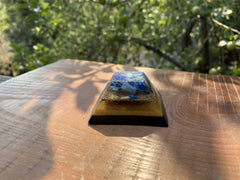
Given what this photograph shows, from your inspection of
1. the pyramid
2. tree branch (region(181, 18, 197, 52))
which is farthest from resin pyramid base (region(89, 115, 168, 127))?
tree branch (region(181, 18, 197, 52))

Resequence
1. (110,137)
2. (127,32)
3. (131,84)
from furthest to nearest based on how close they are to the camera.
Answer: (127,32) → (131,84) → (110,137)

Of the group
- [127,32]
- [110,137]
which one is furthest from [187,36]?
[110,137]

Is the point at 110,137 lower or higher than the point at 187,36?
lower

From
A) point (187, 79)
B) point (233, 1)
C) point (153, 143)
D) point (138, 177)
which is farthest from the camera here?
point (233, 1)

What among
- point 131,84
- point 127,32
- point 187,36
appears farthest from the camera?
point 187,36

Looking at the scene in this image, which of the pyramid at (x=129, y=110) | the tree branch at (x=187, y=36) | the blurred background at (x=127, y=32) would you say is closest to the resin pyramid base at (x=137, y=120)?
the pyramid at (x=129, y=110)

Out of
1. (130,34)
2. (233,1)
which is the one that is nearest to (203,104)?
(233,1)

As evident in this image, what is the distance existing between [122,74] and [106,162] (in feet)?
1.17

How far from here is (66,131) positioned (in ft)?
1.84

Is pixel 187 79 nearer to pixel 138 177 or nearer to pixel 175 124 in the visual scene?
pixel 175 124

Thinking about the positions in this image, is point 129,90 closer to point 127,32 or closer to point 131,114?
point 131,114

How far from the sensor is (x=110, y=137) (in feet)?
1.76

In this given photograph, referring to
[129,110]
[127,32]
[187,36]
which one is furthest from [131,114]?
[187,36]

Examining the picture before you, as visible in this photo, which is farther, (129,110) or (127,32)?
(127,32)
